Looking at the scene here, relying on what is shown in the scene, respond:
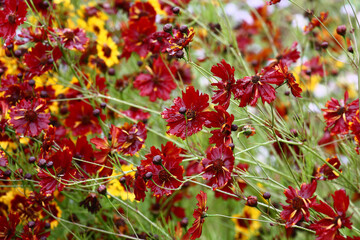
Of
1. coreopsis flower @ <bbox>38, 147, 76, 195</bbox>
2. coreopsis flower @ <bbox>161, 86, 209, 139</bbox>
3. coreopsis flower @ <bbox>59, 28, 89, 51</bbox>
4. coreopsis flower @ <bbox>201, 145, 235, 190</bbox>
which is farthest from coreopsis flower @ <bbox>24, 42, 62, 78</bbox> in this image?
coreopsis flower @ <bbox>201, 145, 235, 190</bbox>

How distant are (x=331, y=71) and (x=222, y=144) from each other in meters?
0.92

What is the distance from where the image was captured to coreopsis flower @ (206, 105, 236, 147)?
710mm

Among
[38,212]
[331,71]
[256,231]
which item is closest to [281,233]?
[256,231]

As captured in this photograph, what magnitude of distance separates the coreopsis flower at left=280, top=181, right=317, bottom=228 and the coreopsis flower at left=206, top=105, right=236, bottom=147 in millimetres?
135

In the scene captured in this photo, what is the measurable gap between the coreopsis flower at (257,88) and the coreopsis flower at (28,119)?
405 millimetres

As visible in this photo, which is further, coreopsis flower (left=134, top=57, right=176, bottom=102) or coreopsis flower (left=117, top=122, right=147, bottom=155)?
coreopsis flower (left=134, top=57, right=176, bottom=102)

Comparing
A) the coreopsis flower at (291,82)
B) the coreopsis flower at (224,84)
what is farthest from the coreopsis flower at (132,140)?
the coreopsis flower at (291,82)

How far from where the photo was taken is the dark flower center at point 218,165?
0.71 metres

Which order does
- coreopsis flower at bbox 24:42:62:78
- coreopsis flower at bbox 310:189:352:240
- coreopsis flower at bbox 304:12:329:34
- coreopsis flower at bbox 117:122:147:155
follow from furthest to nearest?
coreopsis flower at bbox 304:12:329:34
coreopsis flower at bbox 24:42:62:78
coreopsis flower at bbox 117:122:147:155
coreopsis flower at bbox 310:189:352:240

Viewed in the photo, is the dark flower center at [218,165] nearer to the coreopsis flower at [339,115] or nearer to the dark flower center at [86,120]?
the coreopsis flower at [339,115]

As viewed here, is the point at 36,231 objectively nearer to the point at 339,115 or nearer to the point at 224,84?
the point at 224,84

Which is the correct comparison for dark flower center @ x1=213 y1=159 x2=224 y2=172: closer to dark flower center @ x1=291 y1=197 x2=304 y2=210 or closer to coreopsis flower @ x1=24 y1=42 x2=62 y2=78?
dark flower center @ x1=291 y1=197 x2=304 y2=210

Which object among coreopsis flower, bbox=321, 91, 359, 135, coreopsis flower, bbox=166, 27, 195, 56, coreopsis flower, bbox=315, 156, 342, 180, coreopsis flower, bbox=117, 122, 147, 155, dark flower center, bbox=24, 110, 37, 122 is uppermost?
coreopsis flower, bbox=166, 27, 195, 56

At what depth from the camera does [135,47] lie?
43.8 inches
